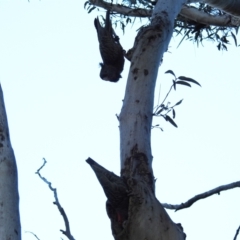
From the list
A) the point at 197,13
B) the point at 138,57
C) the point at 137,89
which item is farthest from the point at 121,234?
the point at 197,13

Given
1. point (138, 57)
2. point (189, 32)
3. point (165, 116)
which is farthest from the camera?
point (189, 32)

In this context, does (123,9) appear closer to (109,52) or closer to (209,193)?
(109,52)

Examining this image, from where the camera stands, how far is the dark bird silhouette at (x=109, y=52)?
1702 millimetres

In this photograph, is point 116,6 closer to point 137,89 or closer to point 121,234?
point 137,89

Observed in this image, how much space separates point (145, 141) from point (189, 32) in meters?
2.20

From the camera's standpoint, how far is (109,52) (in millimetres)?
1700

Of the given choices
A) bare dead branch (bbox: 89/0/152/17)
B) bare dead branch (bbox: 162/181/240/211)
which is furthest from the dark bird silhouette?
bare dead branch (bbox: 89/0/152/17)

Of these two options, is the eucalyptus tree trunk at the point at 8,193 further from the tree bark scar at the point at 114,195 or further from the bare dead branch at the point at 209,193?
the bare dead branch at the point at 209,193

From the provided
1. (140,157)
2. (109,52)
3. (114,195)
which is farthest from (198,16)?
(114,195)

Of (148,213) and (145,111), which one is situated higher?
(145,111)

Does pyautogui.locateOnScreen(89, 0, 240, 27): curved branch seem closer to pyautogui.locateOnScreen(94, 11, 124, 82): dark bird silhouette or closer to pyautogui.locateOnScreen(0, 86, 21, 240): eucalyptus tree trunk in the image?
pyautogui.locateOnScreen(94, 11, 124, 82): dark bird silhouette

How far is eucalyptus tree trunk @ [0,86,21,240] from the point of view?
3.92ft

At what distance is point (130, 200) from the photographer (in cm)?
120

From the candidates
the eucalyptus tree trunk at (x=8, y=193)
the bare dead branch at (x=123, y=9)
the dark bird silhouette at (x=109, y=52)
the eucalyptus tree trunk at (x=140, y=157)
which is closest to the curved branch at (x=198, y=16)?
the bare dead branch at (x=123, y=9)
